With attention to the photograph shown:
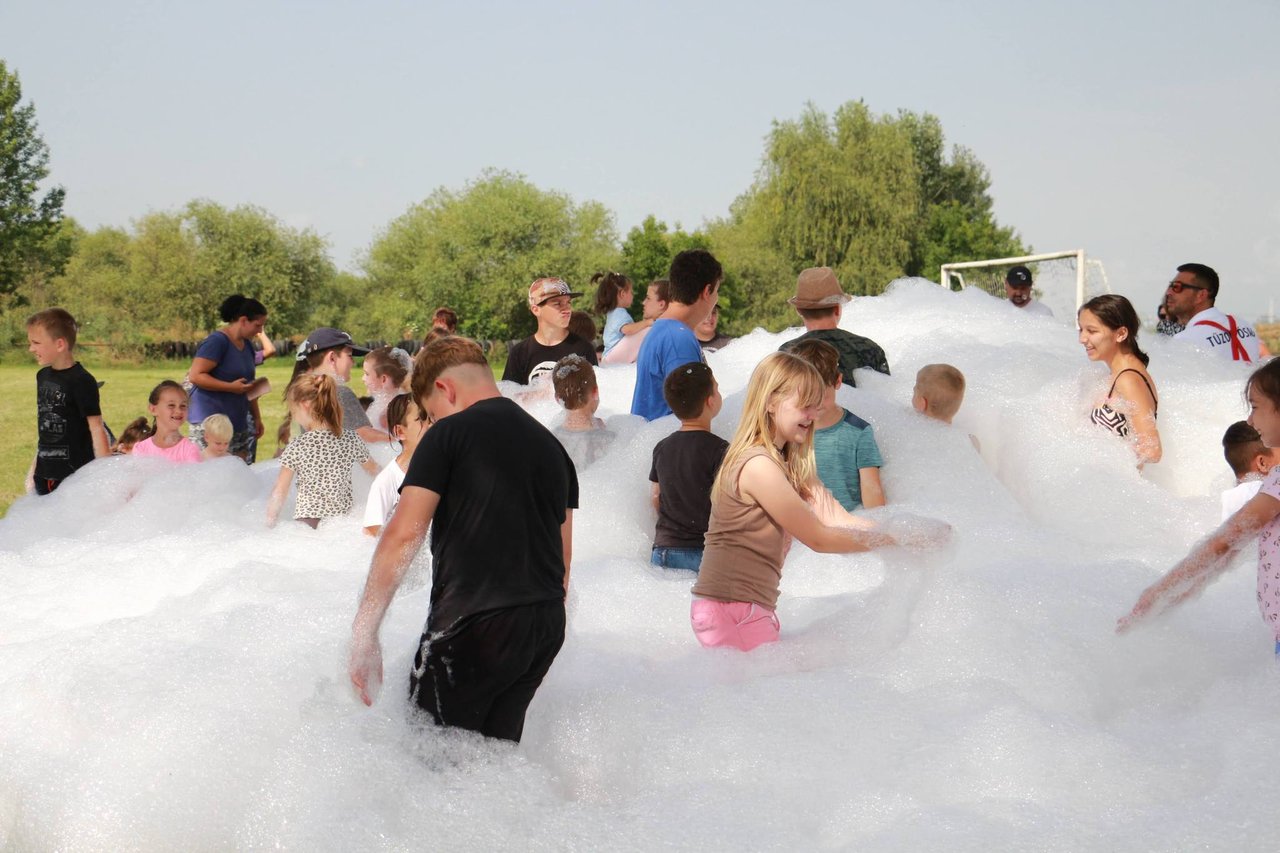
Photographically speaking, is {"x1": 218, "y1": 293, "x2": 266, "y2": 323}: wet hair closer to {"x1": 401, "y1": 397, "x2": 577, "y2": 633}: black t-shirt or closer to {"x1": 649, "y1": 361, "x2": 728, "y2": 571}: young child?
{"x1": 649, "y1": 361, "x2": 728, "y2": 571}: young child

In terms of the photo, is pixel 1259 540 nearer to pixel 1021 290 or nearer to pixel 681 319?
pixel 681 319

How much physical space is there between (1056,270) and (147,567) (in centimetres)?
917

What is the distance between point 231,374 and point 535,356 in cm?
211

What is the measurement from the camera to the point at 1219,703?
12.3 ft

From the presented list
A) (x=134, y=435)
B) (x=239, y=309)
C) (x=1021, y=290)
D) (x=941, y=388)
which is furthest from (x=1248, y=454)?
(x=134, y=435)

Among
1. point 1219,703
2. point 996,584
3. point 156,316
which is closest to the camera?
point 1219,703

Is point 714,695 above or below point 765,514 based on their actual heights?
below

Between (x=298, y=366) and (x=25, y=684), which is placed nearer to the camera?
(x=25, y=684)

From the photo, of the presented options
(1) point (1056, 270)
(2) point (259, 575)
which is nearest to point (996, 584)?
(2) point (259, 575)

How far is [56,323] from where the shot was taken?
6.60 meters

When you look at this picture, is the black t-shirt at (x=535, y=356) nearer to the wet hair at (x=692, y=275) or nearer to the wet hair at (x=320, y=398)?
the wet hair at (x=320, y=398)

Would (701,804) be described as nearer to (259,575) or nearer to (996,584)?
(996,584)

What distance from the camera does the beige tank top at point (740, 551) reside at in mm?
3650

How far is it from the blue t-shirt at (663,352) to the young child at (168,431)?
3066 millimetres
